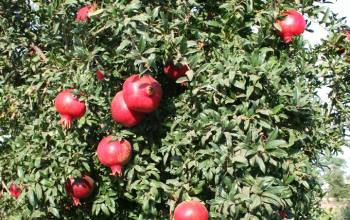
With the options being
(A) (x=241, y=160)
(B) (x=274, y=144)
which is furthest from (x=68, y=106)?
(B) (x=274, y=144)

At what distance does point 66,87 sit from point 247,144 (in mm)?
1167

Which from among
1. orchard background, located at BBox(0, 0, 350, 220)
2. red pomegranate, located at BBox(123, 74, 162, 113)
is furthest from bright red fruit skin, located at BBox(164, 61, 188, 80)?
red pomegranate, located at BBox(123, 74, 162, 113)

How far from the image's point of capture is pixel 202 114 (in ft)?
5.95

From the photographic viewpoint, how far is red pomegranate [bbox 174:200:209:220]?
1733 mm

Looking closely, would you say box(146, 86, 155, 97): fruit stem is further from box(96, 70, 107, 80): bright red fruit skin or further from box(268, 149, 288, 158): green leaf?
box(268, 149, 288, 158): green leaf

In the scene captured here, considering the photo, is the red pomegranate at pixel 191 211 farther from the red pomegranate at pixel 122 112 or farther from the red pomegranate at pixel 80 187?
the red pomegranate at pixel 80 187

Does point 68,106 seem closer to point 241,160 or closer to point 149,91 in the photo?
point 149,91

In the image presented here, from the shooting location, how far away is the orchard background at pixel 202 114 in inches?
67.2

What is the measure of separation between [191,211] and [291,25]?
1.30 meters

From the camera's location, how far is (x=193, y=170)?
1922 millimetres

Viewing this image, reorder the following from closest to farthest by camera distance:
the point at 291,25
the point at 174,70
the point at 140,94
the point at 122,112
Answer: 1. the point at 140,94
2. the point at 122,112
3. the point at 291,25
4. the point at 174,70

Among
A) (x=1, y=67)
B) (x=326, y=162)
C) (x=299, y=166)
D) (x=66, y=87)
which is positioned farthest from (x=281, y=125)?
(x=1, y=67)

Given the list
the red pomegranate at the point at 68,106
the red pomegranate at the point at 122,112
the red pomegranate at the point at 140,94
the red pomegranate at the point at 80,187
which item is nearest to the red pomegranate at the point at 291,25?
the red pomegranate at the point at 140,94

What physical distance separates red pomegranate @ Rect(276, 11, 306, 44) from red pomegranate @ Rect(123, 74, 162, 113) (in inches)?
36.4
